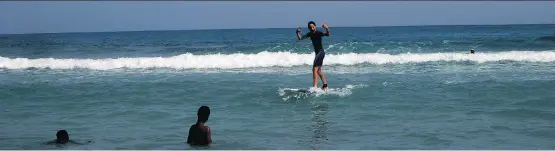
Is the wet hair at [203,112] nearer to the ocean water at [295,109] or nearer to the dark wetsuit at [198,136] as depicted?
the dark wetsuit at [198,136]

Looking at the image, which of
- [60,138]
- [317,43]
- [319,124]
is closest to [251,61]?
[317,43]

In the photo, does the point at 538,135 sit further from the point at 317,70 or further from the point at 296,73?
the point at 296,73

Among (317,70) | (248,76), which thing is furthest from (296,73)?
(317,70)

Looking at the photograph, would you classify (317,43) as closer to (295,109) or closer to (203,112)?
(295,109)

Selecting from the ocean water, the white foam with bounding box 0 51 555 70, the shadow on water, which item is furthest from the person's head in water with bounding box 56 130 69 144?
the white foam with bounding box 0 51 555 70

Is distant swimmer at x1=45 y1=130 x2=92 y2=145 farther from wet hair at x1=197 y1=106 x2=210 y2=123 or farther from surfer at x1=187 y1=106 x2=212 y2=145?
wet hair at x1=197 y1=106 x2=210 y2=123

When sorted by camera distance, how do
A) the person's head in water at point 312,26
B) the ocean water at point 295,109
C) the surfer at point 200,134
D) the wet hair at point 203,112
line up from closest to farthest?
1. the wet hair at point 203,112
2. the surfer at point 200,134
3. the ocean water at point 295,109
4. the person's head in water at point 312,26

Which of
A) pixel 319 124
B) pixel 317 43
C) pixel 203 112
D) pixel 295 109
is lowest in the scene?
pixel 203 112

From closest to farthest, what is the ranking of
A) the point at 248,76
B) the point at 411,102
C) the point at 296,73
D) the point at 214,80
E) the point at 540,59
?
the point at 411,102 → the point at 214,80 → the point at 248,76 → the point at 296,73 → the point at 540,59

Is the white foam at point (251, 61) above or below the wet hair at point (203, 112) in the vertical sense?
above

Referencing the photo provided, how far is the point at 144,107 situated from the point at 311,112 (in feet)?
11.7

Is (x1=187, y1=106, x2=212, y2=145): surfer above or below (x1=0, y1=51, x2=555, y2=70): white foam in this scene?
below

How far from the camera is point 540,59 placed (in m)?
22.7

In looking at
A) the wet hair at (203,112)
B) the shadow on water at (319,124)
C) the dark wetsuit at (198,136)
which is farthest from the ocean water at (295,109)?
the wet hair at (203,112)
